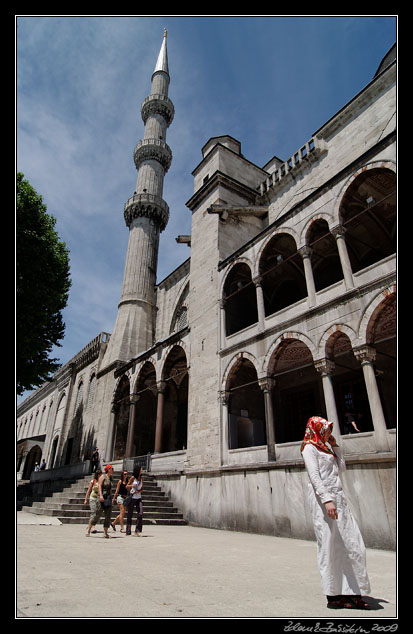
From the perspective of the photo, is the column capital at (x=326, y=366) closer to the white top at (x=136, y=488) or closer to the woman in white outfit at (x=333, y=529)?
the white top at (x=136, y=488)

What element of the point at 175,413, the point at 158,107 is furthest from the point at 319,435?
the point at 158,107

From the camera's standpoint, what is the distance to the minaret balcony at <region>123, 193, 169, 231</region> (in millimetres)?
29500

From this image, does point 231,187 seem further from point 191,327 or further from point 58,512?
point 58,512

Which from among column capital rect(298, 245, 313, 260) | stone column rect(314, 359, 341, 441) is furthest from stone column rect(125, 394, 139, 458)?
column capital rect(298, 245, 313, 260)

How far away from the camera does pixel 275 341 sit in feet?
40.0

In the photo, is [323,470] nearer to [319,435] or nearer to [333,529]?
[319,435]

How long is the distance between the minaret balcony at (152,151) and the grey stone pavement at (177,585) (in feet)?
103

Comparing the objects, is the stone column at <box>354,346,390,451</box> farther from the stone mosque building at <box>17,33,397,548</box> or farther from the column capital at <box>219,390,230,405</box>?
the column capital at <box>219,390,230,405</box>

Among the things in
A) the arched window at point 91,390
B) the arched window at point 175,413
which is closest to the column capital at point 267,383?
the arched window at point 175,413

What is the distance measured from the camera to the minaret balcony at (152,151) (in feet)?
104

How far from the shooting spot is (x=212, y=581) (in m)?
3.82

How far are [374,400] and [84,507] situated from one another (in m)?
9.63

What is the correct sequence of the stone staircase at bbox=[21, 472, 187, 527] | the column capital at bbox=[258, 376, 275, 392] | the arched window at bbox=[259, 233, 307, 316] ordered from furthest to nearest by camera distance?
the arched window at bbox=[259, 233, 307, 316], the column capital at bbox=[258, 376, 275, 392], the stone staircase at bbox=[21, 472, 187, 527]

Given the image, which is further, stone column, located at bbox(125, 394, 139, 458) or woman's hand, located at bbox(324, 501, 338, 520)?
stone column, located at bbox(125, 394, 139, 458)
